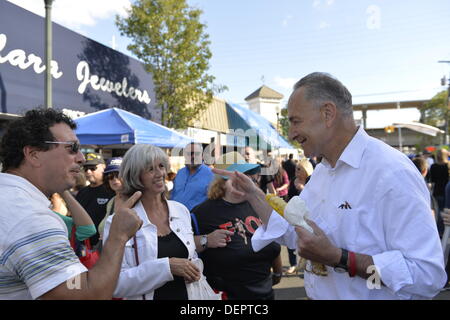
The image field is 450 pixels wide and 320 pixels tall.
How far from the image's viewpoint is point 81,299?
148 centimetres

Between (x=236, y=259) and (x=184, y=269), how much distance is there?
66 centimetres

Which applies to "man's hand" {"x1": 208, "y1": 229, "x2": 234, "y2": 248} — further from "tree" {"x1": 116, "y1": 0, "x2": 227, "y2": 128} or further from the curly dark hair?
"tree" {"x1": 116, "y1": 0, "x2": 227, "y2": 128}

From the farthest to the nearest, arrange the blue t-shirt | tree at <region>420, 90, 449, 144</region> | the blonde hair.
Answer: tree at <region>420, 90, 449, 144</region> → the blue t-shirt → the blonde hair

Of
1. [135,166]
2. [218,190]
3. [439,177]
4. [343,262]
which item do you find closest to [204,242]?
[218,190]

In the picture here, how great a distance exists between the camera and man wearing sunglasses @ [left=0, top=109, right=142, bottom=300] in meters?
1.44

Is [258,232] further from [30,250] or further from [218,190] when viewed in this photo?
[30,250]

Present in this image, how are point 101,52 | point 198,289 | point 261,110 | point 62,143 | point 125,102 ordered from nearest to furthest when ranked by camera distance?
1. point 62,143
2. point 198,289
3. point 101,52
4. point 125,102
5. point 261,110

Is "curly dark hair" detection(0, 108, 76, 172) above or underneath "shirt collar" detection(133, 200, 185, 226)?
above

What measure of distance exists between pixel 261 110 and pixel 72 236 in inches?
1031

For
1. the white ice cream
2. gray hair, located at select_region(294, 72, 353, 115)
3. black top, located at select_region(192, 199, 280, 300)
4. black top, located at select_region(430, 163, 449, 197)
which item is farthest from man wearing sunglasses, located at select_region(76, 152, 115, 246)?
black top, located at select_region(430, 163, 449, 197)

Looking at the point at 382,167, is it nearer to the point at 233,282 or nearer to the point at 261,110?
the point at 233,282

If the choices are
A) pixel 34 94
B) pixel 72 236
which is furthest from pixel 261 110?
pixel 72 236

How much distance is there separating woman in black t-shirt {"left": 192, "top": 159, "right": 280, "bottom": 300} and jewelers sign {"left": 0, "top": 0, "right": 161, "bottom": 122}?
4.61m

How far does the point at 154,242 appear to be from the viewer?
247cm
